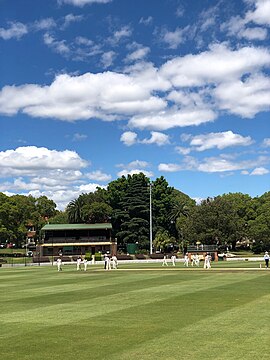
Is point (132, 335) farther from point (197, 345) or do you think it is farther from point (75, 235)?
point (75, 235)

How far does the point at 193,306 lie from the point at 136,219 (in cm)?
9204

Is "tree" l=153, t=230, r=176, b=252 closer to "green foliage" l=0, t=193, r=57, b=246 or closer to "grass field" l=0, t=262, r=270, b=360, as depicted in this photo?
"green foliage" l=0, t=193, r=57, b=246

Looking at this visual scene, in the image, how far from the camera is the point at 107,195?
407ft

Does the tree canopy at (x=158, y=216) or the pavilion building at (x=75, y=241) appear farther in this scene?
the pavilion building at (x=75, y=241)

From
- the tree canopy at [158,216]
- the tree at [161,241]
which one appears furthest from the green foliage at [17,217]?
the tree at [161,241]

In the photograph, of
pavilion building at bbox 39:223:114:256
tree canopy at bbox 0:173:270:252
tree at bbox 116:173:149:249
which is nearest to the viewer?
tree canopy at bbox 0:173:270:252

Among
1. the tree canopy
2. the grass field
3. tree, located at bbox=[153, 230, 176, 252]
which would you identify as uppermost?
the tree canopy

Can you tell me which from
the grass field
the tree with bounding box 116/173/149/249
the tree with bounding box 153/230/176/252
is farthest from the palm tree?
the grass field

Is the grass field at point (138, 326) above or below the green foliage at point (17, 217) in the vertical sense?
below

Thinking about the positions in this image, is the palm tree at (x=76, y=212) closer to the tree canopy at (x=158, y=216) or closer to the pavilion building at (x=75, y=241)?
the tree canopy at (x=158, y=216)

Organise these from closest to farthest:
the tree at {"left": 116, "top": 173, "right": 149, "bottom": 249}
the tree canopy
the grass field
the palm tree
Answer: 1. the grass field
2. the tree canopy
3. the tree at {"left": 116, "top": 173, "right": 149, "bottom": 249}
4. the palm tree

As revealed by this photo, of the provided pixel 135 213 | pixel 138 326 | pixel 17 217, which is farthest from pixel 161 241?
pixel 138 326

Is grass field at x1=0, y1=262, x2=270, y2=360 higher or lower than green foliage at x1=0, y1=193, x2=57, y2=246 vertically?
lower

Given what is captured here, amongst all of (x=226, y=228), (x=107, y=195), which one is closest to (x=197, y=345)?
(x=226, y=228)
